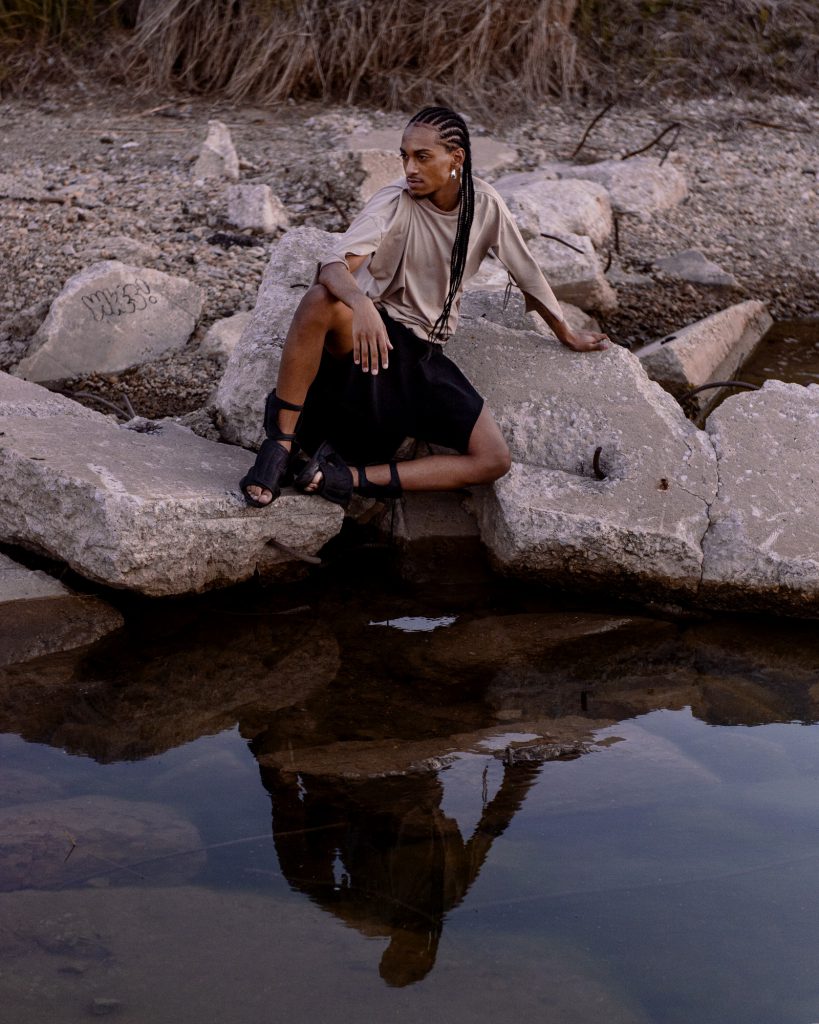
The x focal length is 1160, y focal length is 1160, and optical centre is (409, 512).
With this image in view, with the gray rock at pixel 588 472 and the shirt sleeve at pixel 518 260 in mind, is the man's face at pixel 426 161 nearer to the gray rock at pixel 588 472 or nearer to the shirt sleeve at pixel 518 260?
the shirt sleeve at pixel 518 260

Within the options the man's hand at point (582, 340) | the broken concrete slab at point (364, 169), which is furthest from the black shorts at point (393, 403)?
the broken concrete slab at point (364, 169)

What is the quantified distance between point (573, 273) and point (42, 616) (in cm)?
324

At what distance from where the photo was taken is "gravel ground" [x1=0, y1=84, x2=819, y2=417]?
18.3 feet

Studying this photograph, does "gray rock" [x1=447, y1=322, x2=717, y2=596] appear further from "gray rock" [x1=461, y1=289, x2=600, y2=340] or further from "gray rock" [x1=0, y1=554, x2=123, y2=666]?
"gray rock" [x1=0, y1=554, x2=123, y2=666]

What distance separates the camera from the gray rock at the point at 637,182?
23.1 feet

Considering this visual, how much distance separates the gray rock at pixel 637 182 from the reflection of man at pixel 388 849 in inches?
190

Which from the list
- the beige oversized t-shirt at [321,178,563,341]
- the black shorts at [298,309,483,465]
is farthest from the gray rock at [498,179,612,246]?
the black shorts at [298,309,483,465]

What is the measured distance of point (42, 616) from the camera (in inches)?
137

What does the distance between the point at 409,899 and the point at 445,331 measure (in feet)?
6.41

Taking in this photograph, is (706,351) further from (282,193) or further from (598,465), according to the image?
(282,193)

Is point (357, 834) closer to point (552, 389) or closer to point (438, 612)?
point (438, 612)

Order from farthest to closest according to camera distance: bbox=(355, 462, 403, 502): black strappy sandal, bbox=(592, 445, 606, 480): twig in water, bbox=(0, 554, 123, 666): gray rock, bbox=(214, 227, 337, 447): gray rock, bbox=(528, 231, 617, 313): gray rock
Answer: bbox=(528, 231, 617, 313): gray rock < bbox=(214, 227, 337, 447): gray rock < bbox=(592, 445, 606, 480): twig in water < bbox=(355, 462, 403, 502): black strappy sandal < bbox=(0, 554, 123, 666): gray rock

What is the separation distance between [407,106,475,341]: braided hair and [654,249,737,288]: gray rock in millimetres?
2938

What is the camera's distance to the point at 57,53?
26.6ft
